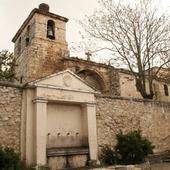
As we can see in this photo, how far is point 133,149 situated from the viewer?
9.59m

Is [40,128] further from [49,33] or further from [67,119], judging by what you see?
[49,33]

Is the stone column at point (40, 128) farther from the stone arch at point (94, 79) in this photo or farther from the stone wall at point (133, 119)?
the stone arch at point (94, 79)

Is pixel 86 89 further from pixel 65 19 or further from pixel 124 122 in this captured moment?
pixel 65 19

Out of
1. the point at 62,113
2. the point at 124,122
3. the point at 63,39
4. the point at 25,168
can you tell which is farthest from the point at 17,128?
the point at 63,39

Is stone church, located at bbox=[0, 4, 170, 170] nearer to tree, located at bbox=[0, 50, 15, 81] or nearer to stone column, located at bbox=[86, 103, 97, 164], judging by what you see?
stone column, located at bbox=[86, 103, 97, 164]

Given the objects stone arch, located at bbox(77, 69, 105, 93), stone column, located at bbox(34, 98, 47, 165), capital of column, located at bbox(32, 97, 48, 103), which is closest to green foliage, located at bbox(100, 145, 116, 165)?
stone column, located at bbox(34, 98, 47, 165)

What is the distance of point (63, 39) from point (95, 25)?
13.9ft

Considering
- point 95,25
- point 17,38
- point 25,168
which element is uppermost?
point 17,38

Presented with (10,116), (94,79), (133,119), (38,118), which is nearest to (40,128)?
(38,118)

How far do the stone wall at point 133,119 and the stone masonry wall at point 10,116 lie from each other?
3.86 m

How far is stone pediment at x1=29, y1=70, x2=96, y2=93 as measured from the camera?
916 cm

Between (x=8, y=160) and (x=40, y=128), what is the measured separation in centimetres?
176

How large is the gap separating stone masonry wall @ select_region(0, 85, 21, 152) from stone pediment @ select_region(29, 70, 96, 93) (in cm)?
86

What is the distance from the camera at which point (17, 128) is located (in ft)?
27.7
